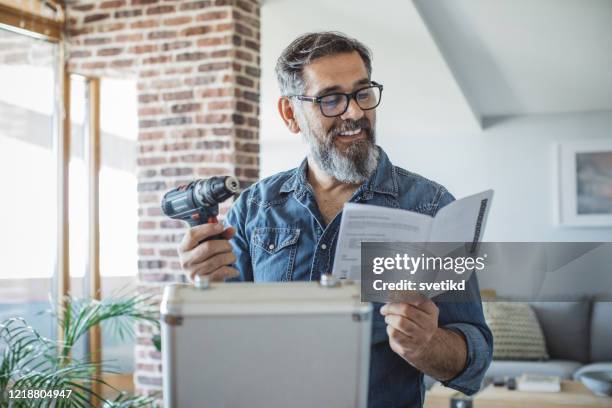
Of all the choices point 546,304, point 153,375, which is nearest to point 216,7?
point 153,375

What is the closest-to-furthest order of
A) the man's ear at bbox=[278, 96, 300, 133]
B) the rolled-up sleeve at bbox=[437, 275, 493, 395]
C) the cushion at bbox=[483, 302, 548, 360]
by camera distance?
the rolled-up sleeve at bbox=[437, 275, 493, 395] < the man's ear at bbox=[278, 96, 300, 133] < the cushion at bbox=[483, 302, 548, 360]

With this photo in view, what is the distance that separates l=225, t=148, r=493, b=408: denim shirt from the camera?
1.55m

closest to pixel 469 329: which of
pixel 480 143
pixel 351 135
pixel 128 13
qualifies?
pixel 351 135

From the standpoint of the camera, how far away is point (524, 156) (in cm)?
603

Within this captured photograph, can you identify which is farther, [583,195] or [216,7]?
[583,195]

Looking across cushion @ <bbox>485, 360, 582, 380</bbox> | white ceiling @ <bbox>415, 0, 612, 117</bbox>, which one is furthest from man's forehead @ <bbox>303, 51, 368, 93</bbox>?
cushion @ <bbox>485, 360, 582, 380</bbox>

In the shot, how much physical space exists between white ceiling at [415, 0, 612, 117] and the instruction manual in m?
3.19

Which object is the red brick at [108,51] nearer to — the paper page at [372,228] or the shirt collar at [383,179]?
the shirt collar at [383,179]

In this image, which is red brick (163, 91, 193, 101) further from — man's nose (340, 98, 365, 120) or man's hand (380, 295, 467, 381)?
man's hand (380, 295, 467, 381)

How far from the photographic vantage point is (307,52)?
1.75 meters

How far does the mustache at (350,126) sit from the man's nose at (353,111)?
0.01 meters

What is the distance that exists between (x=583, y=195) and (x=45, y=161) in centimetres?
383

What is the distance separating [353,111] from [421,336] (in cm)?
55

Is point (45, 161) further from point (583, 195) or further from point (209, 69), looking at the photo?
point (583, 195)
